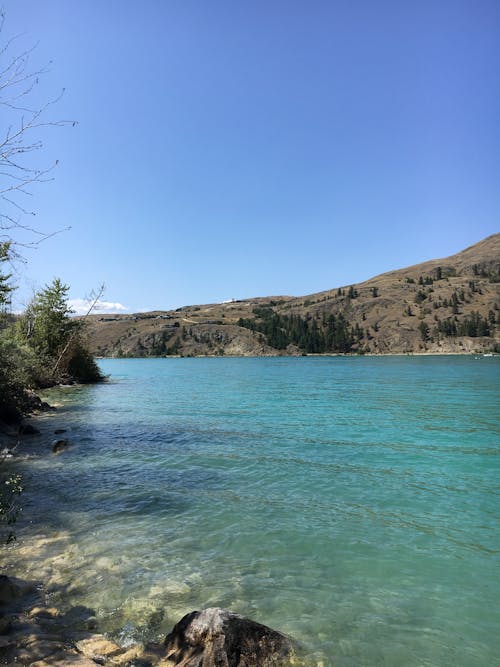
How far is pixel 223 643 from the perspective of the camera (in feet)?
16.3

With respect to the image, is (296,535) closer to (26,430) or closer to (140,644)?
(140,644)

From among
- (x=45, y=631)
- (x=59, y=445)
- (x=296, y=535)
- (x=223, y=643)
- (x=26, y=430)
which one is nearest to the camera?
(x=223, y=643)

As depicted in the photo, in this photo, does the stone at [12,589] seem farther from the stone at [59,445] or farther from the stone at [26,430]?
Result: the stone at [26,430]

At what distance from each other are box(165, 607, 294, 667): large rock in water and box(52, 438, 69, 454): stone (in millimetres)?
14432

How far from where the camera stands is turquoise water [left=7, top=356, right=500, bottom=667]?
A: 6449mm

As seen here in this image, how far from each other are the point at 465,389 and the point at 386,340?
15472 cm

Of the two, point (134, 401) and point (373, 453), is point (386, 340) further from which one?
point (373, 453)

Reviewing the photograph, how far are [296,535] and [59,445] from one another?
42.9 ft

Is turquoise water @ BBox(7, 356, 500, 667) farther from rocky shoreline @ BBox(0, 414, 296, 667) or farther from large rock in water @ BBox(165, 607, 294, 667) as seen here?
large rock in water @ BBox(165, 607, 294, 667)

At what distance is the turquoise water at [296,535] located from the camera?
6449 millimetres

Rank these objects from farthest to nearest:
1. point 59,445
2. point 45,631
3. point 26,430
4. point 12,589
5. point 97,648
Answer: point 26,430 < point 59,445 < point 12,589 < point 45,631 < point 97,648

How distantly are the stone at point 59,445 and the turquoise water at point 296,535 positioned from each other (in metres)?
0.39

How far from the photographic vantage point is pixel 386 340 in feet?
637

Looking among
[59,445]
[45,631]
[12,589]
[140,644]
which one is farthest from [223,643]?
[59,445]
